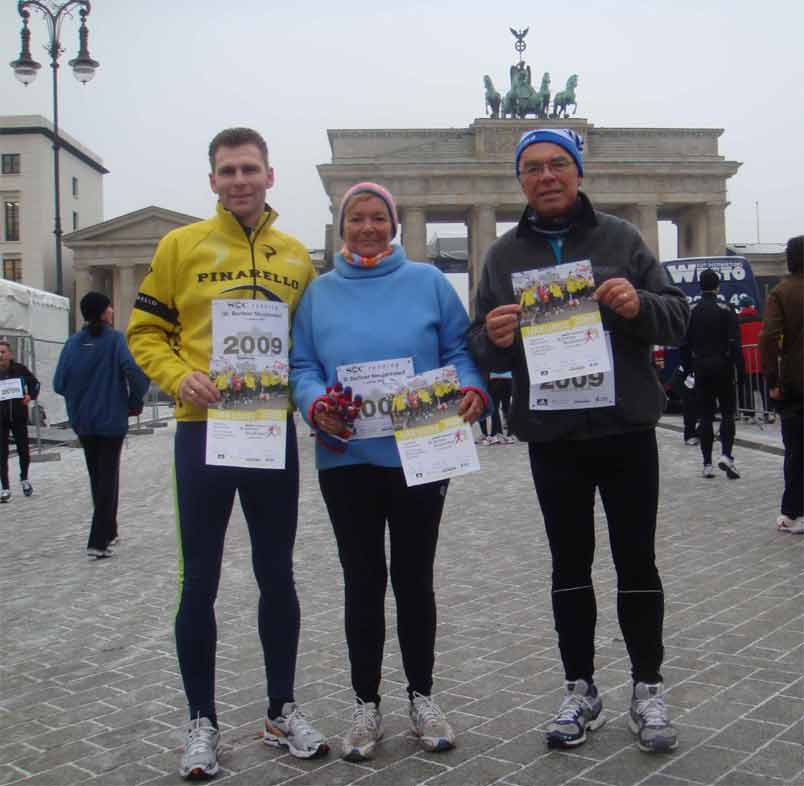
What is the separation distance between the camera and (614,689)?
4258 mm

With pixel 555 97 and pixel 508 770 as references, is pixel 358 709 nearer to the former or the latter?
pixel 508 770

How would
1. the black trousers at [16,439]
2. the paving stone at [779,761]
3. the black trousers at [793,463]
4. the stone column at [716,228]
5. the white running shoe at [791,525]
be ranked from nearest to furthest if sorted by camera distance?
the paving stone at [779,761]
the black trousers at [793,463]
the white running shoe at [791,525]
the black trousers at [16,439]
the stone column at [716,228]

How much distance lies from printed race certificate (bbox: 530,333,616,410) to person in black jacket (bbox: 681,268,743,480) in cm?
752

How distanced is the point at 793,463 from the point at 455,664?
4.23 m

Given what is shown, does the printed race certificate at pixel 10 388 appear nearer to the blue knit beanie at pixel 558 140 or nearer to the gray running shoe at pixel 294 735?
the gray running shoe at pixel 294 735

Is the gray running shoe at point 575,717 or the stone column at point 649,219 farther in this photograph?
the stone column at point 649,219

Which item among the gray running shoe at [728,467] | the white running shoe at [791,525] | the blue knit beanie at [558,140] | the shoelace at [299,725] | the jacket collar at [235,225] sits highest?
the blue knit beanie at [558,140]

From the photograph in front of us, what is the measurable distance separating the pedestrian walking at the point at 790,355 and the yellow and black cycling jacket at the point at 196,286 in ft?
15.9

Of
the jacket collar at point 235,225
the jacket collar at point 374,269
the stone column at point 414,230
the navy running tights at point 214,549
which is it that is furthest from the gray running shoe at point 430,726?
the stone column at point 414,230

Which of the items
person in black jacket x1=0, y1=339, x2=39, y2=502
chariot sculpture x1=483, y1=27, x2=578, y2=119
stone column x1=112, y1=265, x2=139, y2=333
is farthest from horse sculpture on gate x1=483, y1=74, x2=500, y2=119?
person in black jacket x1=0, y1=339, x2=39, y2=502

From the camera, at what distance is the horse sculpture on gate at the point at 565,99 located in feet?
195

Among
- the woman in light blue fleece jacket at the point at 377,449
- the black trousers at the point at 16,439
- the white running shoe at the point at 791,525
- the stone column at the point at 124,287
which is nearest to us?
the woman in light blue fleece jacket at the point at 377,449

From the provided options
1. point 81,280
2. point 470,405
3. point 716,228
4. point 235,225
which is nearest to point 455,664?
point 470,405

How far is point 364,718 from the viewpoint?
366cm
